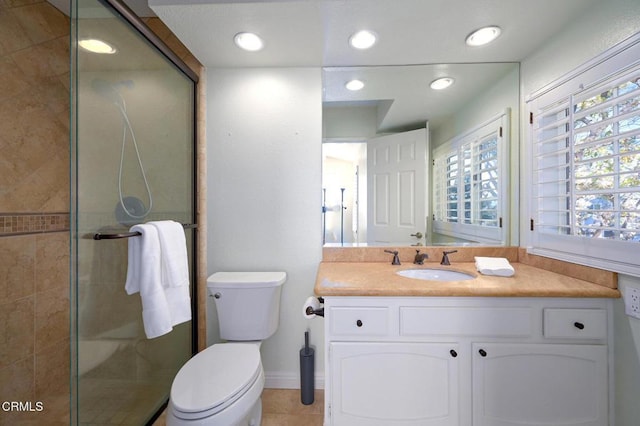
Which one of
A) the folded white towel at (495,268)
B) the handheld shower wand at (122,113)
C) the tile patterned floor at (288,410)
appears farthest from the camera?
the tile patterned floor at (288,410)

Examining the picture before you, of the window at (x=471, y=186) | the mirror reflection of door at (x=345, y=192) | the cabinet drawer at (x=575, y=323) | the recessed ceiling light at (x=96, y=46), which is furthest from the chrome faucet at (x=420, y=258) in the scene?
the recessed ceiling light at (x=96, y=46)

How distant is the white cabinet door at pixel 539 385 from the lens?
1.12m

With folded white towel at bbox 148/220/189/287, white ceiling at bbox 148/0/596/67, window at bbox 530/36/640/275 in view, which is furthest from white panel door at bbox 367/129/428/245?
folded white towel at bbox 148/220/189/287

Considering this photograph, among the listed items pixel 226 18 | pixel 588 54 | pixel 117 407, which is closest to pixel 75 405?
pixel 117 407

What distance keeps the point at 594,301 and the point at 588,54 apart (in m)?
1.16

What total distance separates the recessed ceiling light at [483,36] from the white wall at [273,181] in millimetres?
956

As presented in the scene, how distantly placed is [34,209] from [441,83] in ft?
8.37

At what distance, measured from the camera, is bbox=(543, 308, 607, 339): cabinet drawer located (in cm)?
112

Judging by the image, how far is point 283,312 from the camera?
1738mm

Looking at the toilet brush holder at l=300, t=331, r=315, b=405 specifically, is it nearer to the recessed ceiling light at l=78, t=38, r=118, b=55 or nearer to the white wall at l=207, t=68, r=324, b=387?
the white wall at l=207, t=68, r=324, b=387

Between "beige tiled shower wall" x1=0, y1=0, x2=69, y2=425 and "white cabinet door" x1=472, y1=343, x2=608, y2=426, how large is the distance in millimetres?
2146

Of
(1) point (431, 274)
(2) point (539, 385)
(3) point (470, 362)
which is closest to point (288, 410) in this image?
(3) point (470, 362)

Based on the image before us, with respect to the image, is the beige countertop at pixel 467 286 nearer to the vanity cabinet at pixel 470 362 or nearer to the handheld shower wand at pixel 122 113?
the vanity cabinet at pixel 470 362

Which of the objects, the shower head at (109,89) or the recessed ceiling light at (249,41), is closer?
the shower head at (109,89)
